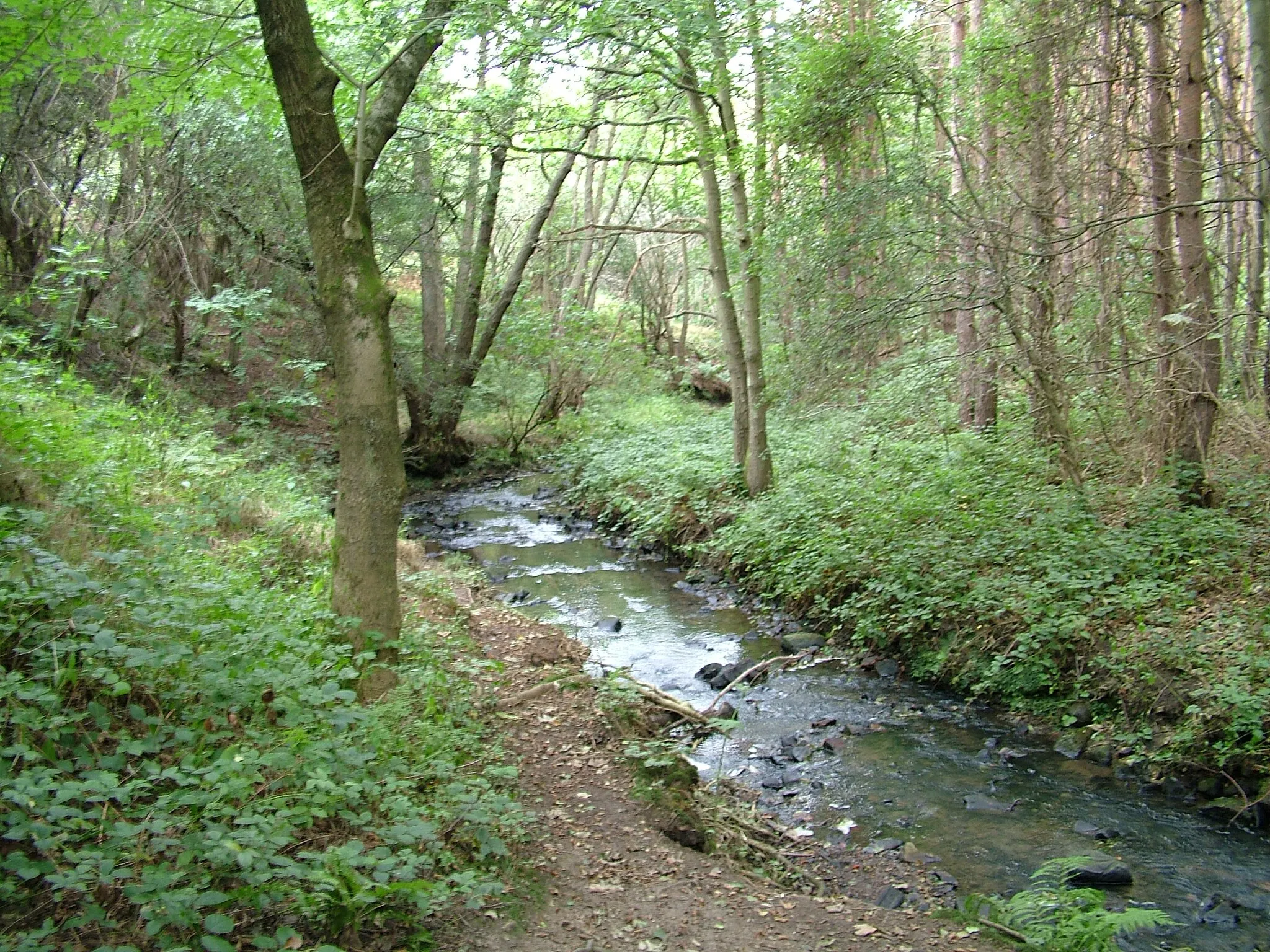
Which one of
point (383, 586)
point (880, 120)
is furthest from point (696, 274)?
point (383, 586)

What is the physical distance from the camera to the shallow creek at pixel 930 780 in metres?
5.63

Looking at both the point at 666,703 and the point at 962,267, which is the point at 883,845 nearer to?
the point at 666,703

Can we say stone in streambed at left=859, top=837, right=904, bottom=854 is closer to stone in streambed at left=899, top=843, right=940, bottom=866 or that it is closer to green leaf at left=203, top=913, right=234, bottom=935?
stone in streambed at left=899, top=843, right=940, bottom=866

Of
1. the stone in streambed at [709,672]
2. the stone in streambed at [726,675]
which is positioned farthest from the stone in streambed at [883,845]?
the stone in streambed at [709,672]

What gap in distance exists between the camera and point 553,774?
5.60 metres

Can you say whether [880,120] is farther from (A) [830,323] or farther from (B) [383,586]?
(B) [383,586]

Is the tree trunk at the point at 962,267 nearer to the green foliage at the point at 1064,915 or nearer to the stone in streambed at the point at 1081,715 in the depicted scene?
the stone in streambed at the point at 1081,715

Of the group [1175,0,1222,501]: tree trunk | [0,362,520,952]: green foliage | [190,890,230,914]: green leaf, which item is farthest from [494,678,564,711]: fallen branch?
[1175,0,1222,501]: tree trunk

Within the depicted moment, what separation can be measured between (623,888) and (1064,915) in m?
2.38

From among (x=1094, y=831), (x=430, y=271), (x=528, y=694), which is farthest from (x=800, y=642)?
(x=430, y=271)

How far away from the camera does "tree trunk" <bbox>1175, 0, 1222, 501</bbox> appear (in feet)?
28.5

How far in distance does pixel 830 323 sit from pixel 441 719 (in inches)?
272

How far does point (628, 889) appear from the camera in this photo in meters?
4.59

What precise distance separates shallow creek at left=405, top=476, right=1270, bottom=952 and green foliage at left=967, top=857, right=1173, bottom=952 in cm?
23
